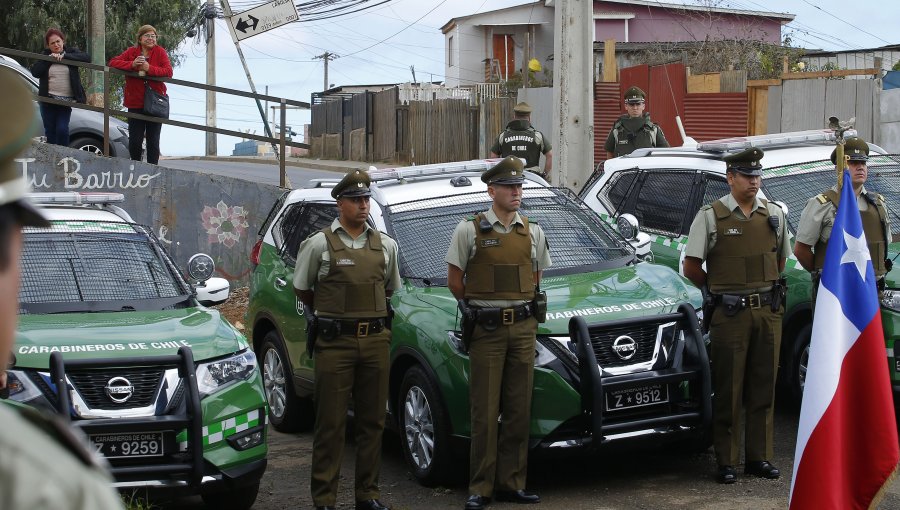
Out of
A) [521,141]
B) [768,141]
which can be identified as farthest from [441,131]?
[768,141]

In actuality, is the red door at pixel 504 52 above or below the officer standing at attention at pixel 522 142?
above

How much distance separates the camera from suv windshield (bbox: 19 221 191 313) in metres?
7.37

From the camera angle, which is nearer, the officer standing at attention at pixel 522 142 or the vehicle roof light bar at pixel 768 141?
the vehicle roof light bar at pixel 768 141

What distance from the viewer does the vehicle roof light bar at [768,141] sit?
369 inches

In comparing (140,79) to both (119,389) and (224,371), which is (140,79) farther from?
(119,389)

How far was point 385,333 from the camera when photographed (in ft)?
22.6

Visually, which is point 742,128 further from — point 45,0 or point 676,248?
point 45,0

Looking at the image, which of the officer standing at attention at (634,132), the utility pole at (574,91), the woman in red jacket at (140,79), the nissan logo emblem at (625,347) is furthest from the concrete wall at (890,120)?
the nissan logo emblem at (625,347)

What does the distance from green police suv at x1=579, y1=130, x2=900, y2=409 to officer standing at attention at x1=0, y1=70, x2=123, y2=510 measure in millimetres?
7514

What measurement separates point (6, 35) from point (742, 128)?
18235mm

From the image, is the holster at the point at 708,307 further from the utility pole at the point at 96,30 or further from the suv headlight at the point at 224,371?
the utility pole at the point at 96,30

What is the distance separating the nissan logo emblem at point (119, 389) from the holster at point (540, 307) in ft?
7.35

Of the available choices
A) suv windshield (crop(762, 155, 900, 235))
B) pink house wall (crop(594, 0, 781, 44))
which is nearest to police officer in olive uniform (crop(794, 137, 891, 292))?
suv windshield (crop(762, 155, 900, 235))

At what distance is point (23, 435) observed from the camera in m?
1.11
